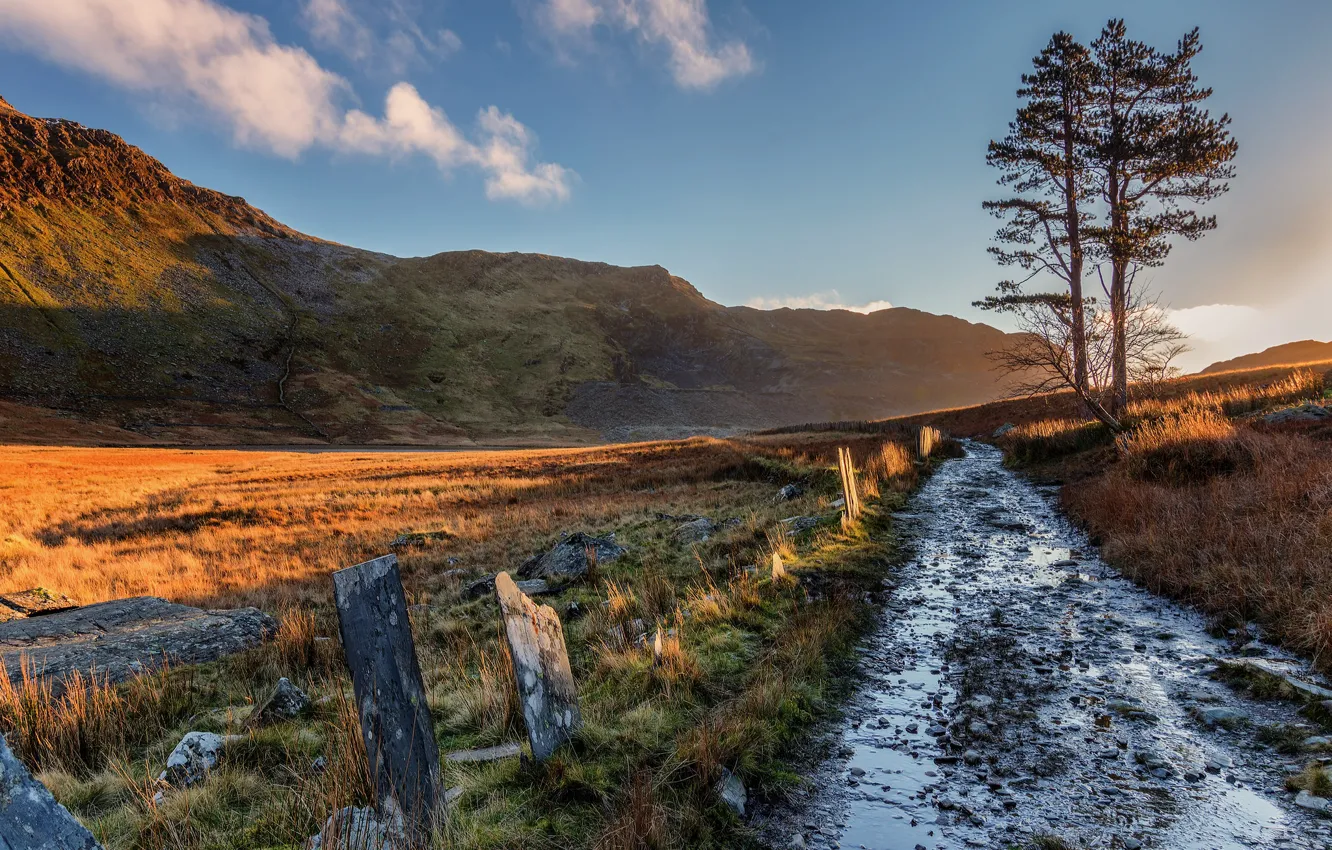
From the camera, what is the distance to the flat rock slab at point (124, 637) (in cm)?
680

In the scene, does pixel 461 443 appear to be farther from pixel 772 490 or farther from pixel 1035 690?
pixel 1035 690

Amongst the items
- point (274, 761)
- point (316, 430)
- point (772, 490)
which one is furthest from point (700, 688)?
point (316, 430)

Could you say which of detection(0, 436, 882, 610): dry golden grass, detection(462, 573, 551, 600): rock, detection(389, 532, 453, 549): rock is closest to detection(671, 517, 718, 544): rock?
detection(0, 436, 882, 610): dry golden grass

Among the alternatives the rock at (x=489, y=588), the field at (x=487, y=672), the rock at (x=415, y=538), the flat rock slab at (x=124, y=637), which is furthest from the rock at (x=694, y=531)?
the flat rock slab at (x=124, y=637)

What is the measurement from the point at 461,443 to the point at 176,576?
74077 millimetres

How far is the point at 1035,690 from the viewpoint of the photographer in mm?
5230

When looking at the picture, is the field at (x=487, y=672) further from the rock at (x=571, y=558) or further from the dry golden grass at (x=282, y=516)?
the rock at (x=571, y=558)

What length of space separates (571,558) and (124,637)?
692 cm

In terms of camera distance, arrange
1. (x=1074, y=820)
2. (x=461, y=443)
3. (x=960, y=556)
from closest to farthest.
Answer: (x=1074, y=820) → (x=960, y=556) → (x=461, y=443)

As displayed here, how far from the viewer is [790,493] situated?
1872cm

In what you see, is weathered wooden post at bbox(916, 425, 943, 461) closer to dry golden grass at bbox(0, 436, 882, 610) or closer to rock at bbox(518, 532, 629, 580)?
dry golden grass at bbox(0, 436, 882, 610)

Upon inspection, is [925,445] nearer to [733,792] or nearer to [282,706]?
[733,792]

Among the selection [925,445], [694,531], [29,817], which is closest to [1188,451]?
[694,531]

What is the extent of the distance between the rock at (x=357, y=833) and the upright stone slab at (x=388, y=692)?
13 centimetres
